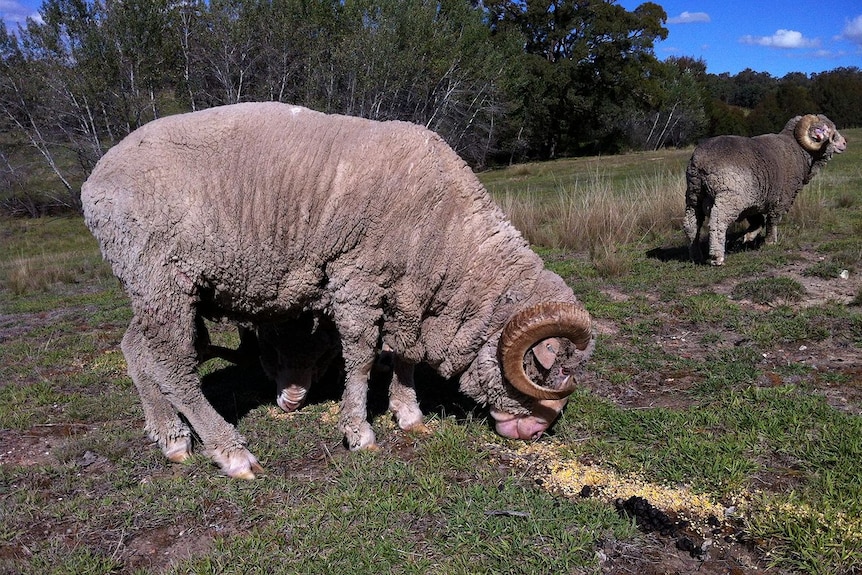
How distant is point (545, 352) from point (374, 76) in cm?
3277

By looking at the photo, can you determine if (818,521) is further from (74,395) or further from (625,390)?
(74,395)

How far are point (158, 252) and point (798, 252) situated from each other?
9373 millimetres

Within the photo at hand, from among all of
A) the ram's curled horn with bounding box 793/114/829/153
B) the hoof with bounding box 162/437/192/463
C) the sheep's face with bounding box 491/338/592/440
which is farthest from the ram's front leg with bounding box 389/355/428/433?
the ram's curled horn with bounding box 793/114/829/153

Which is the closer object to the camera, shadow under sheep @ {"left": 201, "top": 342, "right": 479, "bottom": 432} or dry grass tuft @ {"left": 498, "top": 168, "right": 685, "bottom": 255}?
shadow under sheep @ {"left": 201, "top": 342, "right": 479, "bottom": 432}

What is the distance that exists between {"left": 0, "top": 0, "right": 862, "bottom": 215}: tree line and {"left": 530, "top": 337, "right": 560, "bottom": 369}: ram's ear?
89.5ft

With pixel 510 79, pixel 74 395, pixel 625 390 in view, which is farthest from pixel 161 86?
pixel 625 390

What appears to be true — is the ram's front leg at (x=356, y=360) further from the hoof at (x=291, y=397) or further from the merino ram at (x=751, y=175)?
the merino ram at (x=751, y=175)

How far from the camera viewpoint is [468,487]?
4.12 metres

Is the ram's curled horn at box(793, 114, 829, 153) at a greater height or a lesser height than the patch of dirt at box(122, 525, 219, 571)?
greater

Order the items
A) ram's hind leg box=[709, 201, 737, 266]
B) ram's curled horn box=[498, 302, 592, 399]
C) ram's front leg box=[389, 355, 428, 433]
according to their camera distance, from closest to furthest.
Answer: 1. ram's curled horn box=[498, 302, 592, 399]
2. ram's front leg box=[389, 355, 428, 433]
3. ram's hind leg box=[709, 201, 737, 266]

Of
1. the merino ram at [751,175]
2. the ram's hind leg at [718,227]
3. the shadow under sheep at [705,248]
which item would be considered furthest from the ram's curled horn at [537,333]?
the shadow under sheep at [705,248]

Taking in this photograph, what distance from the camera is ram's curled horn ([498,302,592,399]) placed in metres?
4.18

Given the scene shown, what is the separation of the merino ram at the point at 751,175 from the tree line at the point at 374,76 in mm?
23572

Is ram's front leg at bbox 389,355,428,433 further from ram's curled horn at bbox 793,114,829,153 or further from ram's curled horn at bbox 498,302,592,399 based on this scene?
ram's curled horn at bbox 793,114,829,153
